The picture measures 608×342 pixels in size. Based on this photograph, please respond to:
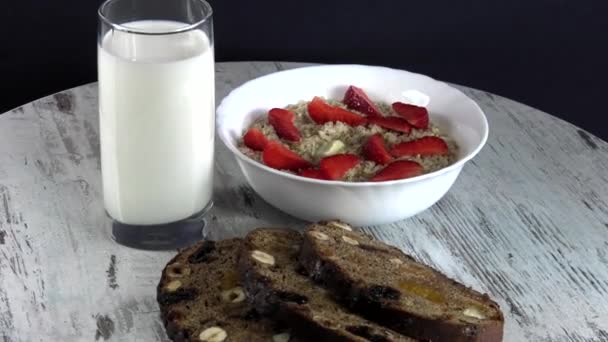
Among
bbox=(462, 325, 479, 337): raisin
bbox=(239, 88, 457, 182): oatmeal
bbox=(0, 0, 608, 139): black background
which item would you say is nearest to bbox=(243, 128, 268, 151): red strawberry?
bbox=(239, 88, 457, 182): oatmeal

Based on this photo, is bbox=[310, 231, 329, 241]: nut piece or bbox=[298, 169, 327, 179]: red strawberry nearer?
bbox=[310, 231, 329, 241]: nut piece

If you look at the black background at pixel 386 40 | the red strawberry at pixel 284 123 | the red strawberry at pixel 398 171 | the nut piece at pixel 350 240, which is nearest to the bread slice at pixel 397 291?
Answer: the nut piece at pixel 350 240

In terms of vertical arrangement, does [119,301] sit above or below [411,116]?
below

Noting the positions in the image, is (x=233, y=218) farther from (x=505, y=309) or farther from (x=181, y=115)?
(x=505, y=309)

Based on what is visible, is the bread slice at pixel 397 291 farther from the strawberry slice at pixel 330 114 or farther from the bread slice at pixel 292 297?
the strawberry slice at pixel 330 114

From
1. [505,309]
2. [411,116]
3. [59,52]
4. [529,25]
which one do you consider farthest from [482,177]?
[59,52]

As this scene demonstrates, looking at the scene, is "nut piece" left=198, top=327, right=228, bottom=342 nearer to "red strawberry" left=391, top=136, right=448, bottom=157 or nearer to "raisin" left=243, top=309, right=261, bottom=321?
"raisin" left=243, top=309, right=261, bottom=321

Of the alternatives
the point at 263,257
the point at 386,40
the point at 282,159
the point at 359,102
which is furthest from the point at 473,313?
the point at 386,40
